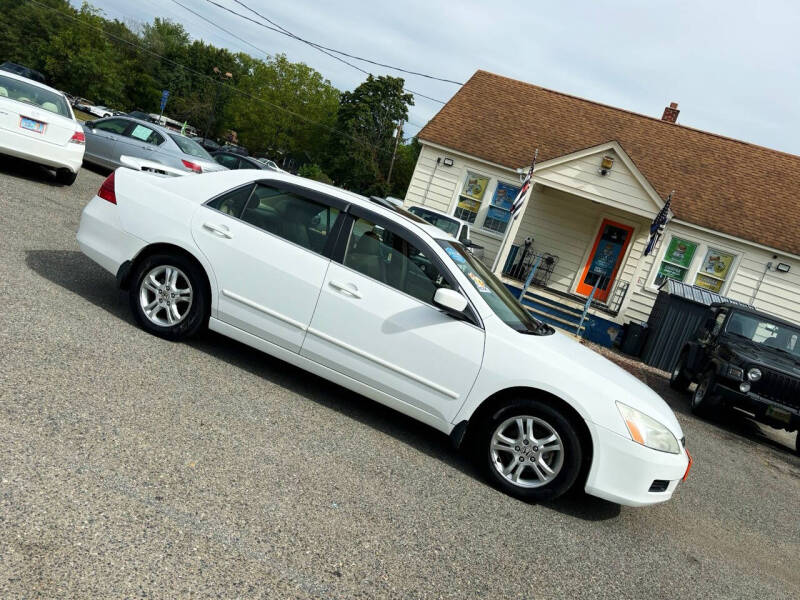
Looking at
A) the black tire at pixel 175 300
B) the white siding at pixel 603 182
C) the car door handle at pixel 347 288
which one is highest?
the white siding at pixel 603 182

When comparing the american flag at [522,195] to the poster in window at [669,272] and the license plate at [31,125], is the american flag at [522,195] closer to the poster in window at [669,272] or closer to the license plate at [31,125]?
the poster in window at [669,272]

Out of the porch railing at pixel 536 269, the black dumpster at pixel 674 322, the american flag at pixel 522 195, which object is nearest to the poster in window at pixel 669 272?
the porch railing at pixel 536 269

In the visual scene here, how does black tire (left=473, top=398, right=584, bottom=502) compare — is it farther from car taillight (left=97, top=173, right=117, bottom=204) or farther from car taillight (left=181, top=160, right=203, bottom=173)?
car taillight (left=181, top=160, right=203, bottom=173)

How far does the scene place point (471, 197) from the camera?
20062 millimetres

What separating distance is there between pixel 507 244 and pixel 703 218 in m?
5.58

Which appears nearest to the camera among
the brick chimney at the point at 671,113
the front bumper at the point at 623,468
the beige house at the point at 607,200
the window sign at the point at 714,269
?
the front bumper at the point at 623,468

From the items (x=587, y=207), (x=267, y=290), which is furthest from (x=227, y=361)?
(x=587, y=207)

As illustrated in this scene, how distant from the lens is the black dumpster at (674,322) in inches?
559

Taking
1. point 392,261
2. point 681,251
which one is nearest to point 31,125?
point 392,261

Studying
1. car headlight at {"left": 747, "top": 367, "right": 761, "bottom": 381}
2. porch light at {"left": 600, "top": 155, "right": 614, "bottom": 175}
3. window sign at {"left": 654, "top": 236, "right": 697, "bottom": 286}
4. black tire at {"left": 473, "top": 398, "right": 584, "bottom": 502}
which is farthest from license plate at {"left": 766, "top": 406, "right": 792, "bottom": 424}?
window sign at {"left": 654, "top": 236, "right": 697, "bottom": 286}

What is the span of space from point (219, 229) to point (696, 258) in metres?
16.1

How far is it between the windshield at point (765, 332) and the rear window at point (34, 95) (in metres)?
11.4

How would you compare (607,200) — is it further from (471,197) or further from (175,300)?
(175,300)

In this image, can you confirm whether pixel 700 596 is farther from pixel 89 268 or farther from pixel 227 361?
pixel 89 268
